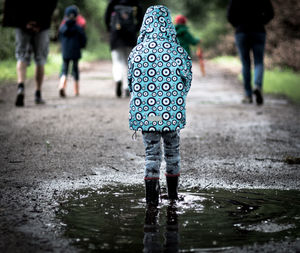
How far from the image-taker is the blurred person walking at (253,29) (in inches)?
428

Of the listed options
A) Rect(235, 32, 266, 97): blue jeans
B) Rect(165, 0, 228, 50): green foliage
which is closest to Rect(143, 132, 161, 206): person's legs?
Rect(235, 32, 266, 97): blue jeans

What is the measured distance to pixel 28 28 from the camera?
9859mm

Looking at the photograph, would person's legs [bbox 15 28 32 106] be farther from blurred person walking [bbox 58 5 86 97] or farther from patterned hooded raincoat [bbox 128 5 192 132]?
patterned hooded raincoat [bbox 128 5 192 132]

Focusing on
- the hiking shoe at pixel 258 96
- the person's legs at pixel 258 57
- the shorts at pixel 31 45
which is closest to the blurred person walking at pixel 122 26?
the shorts at pixel 31 45

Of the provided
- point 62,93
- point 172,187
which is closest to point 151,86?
point 172,187

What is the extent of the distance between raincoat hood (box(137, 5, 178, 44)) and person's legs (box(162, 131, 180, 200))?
2.43 feet

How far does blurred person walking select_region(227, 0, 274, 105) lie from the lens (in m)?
10.9

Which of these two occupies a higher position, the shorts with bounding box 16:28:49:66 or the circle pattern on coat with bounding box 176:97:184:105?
the shorts with bounding box 16:28:49:66

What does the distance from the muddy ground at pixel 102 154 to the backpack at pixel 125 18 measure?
1.58m

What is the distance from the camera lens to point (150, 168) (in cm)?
457

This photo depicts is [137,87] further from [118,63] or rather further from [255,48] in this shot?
[118,63]

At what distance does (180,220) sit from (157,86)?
1.07 m

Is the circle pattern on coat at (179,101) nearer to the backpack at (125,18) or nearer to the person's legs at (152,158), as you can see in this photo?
the person's legs at (152,158)

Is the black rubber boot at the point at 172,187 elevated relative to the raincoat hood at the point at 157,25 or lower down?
lower down
